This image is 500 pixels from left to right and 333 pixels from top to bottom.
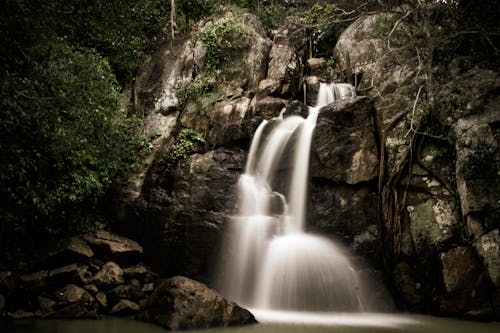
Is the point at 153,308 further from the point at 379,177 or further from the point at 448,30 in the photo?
the point at 448,30

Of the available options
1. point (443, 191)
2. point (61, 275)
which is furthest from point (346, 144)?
point (61, 275)

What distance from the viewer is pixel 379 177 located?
8578 mm

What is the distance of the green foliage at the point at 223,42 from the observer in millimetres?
13648

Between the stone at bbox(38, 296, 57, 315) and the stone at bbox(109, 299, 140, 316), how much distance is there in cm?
112

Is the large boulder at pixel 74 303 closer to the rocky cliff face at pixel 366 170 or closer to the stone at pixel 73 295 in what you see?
the stone at pixel 73 295

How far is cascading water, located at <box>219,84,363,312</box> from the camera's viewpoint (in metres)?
7.34

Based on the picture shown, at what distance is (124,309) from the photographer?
7.05 m

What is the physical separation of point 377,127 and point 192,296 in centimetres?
656

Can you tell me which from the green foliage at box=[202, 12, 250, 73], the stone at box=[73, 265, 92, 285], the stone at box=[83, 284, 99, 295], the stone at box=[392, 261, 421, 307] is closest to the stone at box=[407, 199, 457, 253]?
the stone at box=[392, 261, 421, 307]

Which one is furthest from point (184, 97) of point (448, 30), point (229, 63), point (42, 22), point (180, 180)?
point (448, 30)

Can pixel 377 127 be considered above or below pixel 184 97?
below

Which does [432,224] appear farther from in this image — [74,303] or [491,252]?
[74,303]

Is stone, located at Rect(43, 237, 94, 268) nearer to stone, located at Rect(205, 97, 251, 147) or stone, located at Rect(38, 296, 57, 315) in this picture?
stone, located at Rect(38, 296, 57, 315)

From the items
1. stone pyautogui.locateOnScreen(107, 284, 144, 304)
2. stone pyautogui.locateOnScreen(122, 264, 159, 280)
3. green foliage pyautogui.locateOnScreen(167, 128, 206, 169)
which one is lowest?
stone pyautogui.locateOnScreen(107, 284, 144, 304)
